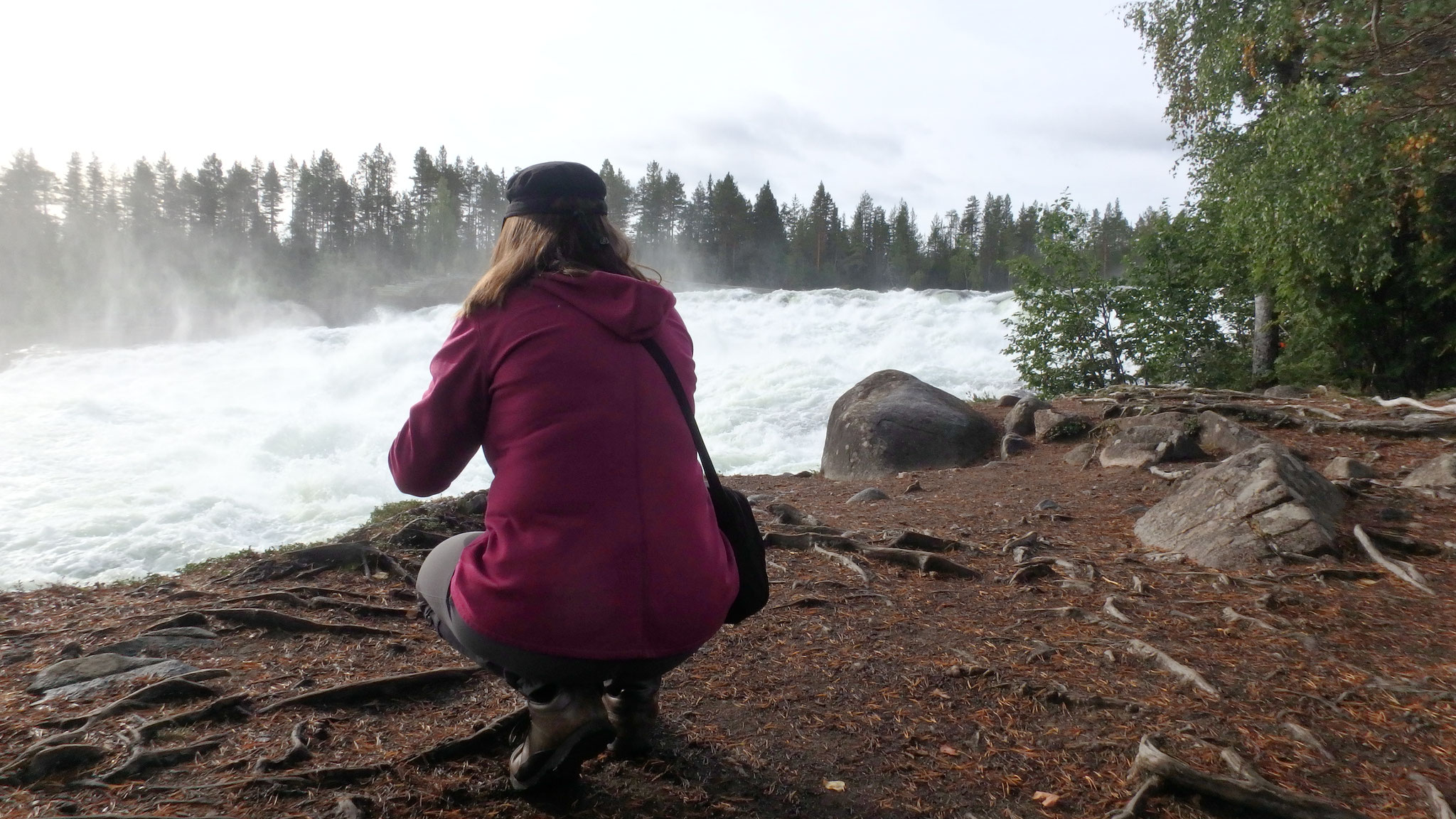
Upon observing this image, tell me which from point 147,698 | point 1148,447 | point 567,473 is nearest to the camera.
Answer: point 567,473

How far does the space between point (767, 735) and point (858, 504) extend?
4.54 m

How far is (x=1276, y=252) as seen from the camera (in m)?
10.8

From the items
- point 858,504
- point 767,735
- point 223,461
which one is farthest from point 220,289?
point 767,735

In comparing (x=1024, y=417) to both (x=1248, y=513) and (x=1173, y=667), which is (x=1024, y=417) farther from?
(x=1173, y=667)

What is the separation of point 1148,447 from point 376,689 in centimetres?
660

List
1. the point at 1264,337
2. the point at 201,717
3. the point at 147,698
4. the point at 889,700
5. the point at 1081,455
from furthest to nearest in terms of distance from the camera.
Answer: the point at 1264,337 → the point at 1081,455 → the point at 889,700 → the point at 147,698 → the point at 201,717

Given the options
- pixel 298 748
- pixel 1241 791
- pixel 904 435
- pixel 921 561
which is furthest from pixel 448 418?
pixel 904 435

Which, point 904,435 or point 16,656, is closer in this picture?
point 16,656

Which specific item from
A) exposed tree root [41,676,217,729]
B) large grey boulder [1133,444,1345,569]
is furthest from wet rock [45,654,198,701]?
large grey boulder [1133,444,1345,569]

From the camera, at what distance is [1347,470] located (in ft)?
19.6

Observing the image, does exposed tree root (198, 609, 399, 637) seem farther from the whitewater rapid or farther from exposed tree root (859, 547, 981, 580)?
the whitewater rapid

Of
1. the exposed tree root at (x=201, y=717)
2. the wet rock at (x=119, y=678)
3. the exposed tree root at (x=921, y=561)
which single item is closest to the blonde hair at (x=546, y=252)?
the exposed tree root at (x=201, y=717)

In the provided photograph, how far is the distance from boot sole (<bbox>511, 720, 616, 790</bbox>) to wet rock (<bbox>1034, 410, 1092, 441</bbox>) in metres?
8.17

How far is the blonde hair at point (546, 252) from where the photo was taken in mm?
2082
